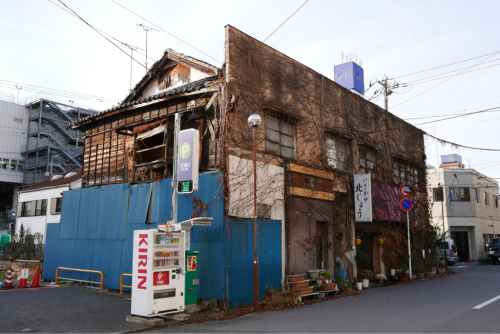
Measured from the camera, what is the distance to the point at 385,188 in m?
20.0

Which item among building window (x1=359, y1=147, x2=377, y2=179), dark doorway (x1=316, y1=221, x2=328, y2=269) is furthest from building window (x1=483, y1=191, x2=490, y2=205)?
dark doorway (x1=316, y1=221, x2=328, y2=269)

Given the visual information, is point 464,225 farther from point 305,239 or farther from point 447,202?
point 305,239

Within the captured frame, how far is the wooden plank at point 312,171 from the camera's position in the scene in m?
14.2

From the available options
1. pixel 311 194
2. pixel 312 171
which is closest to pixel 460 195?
pixel 312 171

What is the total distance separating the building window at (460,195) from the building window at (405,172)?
18.2m

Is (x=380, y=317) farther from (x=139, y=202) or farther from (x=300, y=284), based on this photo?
(x=139, y=202)

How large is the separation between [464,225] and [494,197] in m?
9.74

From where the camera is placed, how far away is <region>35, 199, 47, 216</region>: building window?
1410 inches

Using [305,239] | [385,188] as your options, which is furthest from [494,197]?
[305,239]

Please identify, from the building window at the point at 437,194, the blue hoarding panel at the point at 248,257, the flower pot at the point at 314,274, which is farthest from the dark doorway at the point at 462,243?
the blue hoarding panel at the point at 248,257

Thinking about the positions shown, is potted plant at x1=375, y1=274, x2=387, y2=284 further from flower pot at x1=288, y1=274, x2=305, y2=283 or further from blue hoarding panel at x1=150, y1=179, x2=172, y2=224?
blue hoarding panel at x1=150, y1=179, x2=172, y2=224

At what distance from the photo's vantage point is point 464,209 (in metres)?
39.0

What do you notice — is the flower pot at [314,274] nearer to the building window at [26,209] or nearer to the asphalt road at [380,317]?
the asphalt road at [380,317]

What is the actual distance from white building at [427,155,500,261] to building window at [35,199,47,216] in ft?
122
